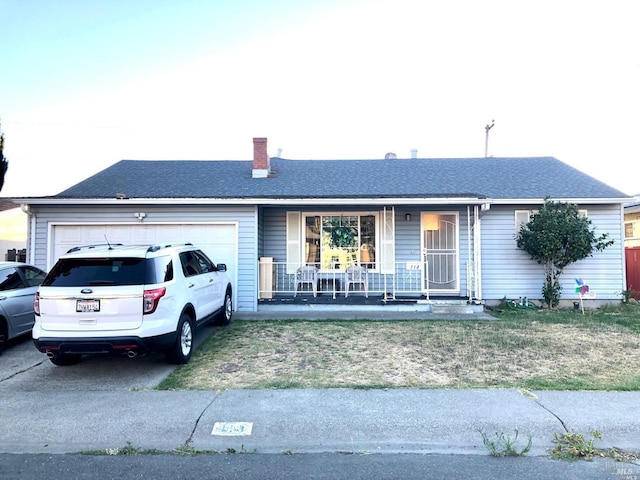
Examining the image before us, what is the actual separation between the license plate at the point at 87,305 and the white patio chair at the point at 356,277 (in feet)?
22.3

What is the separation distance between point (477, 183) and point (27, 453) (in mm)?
12013

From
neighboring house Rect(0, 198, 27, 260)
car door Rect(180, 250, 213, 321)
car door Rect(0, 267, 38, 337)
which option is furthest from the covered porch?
neighboring house Rect(0, 198, 27, 260)

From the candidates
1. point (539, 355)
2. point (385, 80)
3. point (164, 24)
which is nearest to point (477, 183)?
point (385, 80)

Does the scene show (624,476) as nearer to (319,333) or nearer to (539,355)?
(539,355)

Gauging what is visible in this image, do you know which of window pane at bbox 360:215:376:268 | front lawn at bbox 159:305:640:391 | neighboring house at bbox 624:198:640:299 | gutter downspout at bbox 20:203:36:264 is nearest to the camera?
front lawn at bbox 159:305:640:391

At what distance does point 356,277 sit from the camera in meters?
11.4

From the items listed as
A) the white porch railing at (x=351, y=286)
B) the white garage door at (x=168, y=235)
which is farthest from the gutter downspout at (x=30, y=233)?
the white porch railing at (x=351, y=286)

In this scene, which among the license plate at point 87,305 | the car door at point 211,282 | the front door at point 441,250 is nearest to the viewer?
the license plate at point 87,305

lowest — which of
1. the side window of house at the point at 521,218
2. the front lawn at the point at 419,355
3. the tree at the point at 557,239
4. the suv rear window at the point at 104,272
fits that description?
the front lawn at the point at 419,355

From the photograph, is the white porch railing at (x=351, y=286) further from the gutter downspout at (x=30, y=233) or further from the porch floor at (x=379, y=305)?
the gutter downspout at (x=30, y=233)

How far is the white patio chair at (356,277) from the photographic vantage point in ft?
35.8

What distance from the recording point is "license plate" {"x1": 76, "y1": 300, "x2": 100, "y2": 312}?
505 centimetres

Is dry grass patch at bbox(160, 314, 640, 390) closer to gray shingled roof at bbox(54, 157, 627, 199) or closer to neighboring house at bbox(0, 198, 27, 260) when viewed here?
gray shingled roof at bbox(54, 157, 627, 199)

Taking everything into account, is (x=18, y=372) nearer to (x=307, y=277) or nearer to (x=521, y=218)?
(x=307, y=277)
